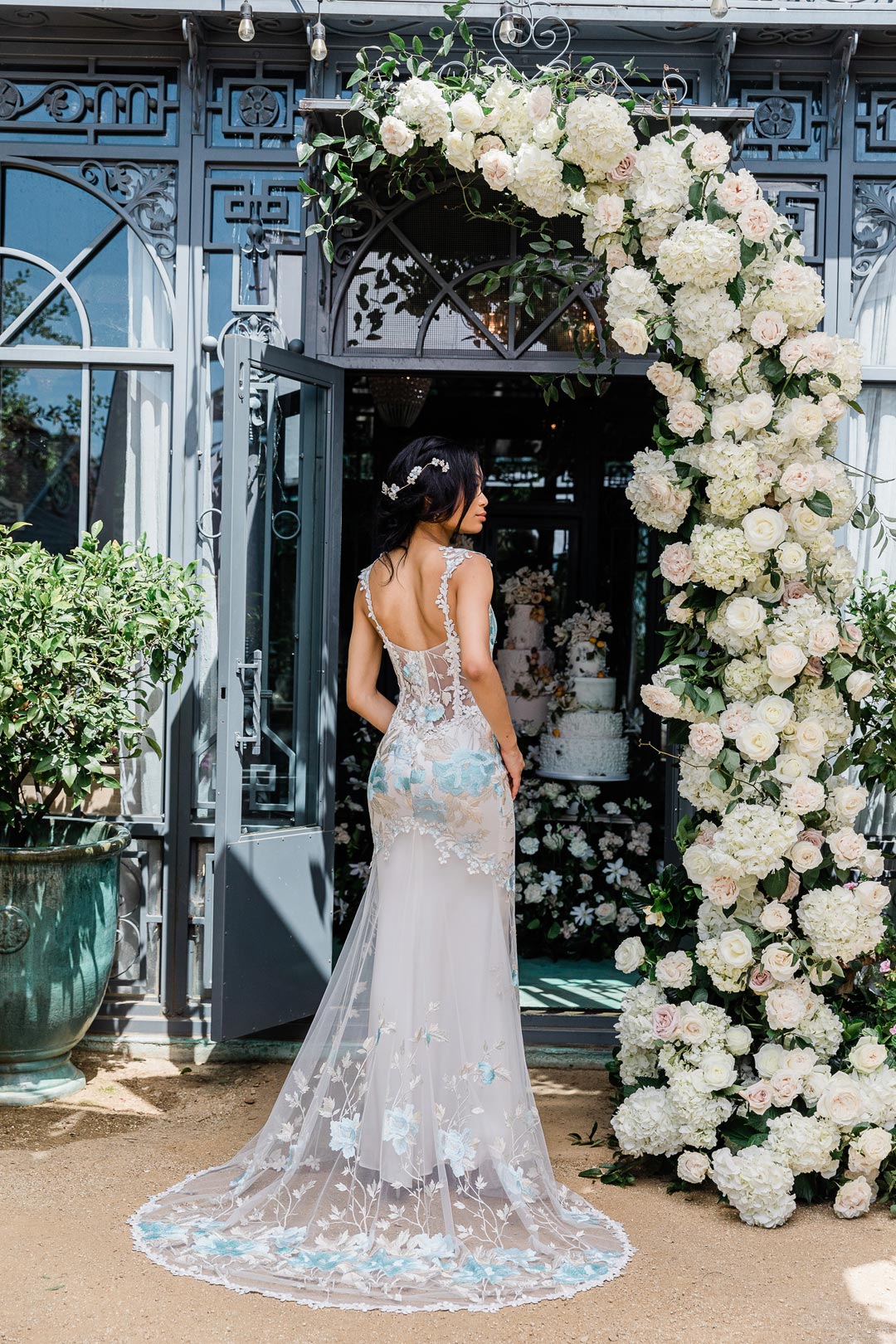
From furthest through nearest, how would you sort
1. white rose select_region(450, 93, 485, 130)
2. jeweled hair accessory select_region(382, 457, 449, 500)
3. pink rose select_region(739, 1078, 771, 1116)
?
white rose select_region(450, 93, 485, 130) < pink rose select_region(739, 1078, 771, 1116) < jeweled hair accessory select_region(382, 457, 449, 500)

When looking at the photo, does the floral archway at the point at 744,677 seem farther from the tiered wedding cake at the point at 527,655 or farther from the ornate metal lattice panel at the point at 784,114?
the tiered wedding cake at the point at 527,655

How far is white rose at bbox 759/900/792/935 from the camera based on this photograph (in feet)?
11.9

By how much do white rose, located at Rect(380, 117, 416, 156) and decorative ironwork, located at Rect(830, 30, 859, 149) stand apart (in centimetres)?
168

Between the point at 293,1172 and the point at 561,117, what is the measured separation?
3293 millimetres

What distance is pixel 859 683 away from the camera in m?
3.72

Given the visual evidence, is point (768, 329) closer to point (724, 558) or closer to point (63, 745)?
point (724, 558)

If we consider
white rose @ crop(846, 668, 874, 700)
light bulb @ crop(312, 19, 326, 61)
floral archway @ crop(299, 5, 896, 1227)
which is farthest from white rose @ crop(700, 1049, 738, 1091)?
light bulb @ crop(312, 19, 326, 61)

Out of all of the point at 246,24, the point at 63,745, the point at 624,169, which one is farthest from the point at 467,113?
the point at 63,745

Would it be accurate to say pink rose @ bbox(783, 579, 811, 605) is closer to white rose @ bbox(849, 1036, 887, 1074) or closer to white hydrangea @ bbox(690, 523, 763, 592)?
white hydrangea @ bbox(690, 523, 763, 592)

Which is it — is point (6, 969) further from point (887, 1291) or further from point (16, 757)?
point (887, 1291)

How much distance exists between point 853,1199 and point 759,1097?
0.37 metres

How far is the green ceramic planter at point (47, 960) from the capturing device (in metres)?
4.37

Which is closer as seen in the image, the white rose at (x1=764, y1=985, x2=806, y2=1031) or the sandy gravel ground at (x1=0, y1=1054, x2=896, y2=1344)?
the sandy gravel ground at (x1=0, y1=1054, x2=896, y2=1344)

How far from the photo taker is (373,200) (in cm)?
470
